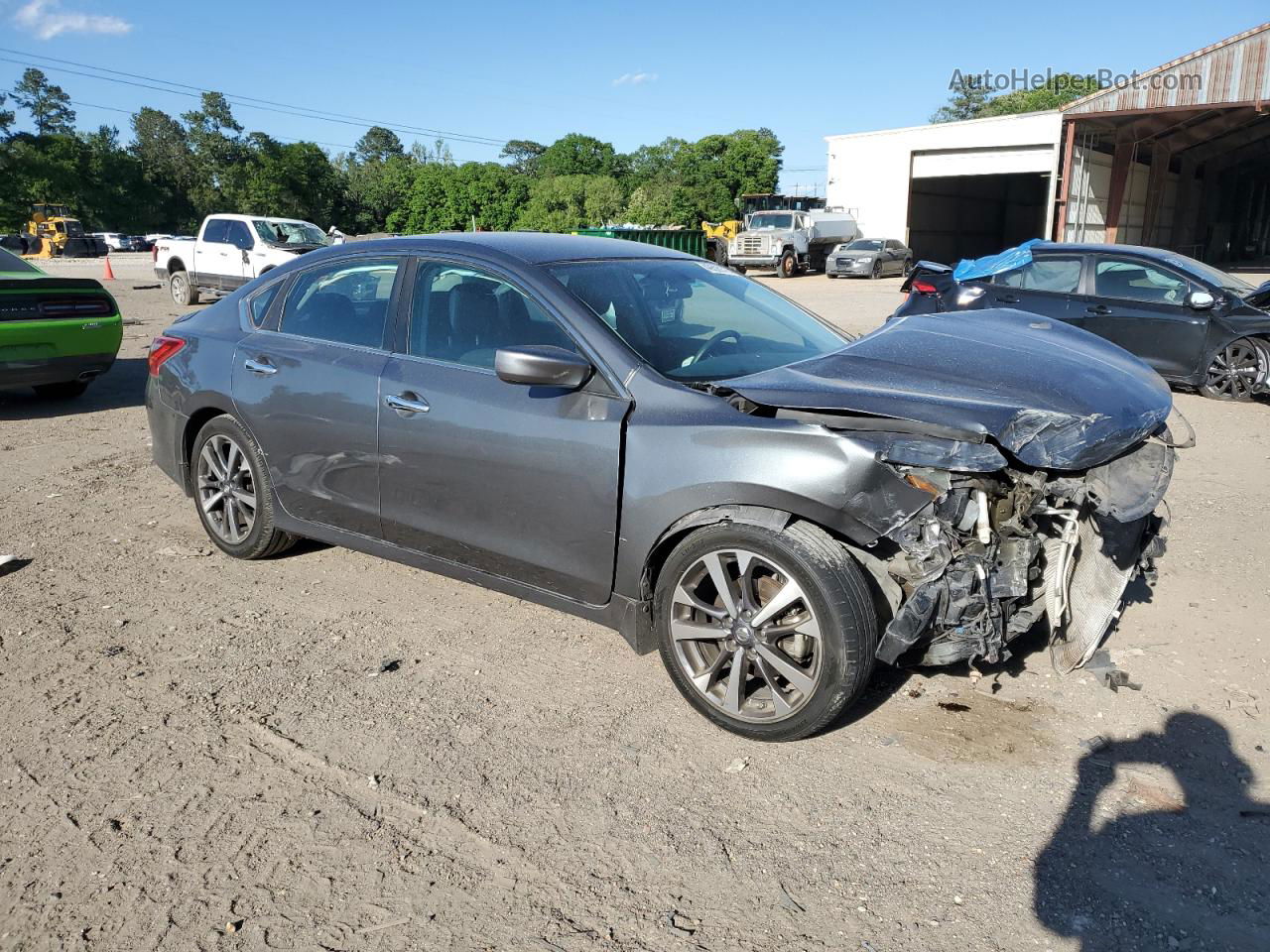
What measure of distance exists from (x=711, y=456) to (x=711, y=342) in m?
0.91

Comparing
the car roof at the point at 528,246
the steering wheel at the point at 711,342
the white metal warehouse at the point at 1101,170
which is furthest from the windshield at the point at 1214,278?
the white metal warehouse at the point at 1101,170

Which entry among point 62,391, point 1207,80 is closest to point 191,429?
point 62,391

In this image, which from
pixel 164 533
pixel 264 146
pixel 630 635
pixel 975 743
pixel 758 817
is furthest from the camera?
pixel 264 146

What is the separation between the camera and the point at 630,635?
3.67 meters

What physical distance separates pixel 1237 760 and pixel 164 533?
18.0ft

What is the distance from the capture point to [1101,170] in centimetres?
3344

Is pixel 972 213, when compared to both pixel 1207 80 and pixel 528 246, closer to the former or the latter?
pixel 1207 80

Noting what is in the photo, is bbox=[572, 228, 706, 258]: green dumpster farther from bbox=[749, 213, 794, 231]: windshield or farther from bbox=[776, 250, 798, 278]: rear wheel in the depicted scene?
bbox=[776, 250, 798, 278]: rear wheel

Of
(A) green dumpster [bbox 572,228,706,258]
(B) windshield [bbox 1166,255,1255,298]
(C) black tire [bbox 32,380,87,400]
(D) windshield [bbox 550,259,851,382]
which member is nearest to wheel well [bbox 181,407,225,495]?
(D) windshield [bbox 550,259,851,382]

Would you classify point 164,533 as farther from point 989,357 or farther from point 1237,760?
point 1237,760

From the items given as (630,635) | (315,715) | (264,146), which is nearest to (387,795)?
(315,715)

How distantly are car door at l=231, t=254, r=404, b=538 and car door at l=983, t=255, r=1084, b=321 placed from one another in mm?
7595

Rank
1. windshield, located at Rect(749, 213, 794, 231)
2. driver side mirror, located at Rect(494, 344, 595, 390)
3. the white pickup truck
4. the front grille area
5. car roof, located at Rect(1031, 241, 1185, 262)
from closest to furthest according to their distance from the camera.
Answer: driver side mirror, located at Rect(494, 344, 595, 390) < the front grille area < car roof, located at Rect(1031, 241, 1185, 262) < the white pickup truck < windshield, located at Rect(749, 213, 794, 231)

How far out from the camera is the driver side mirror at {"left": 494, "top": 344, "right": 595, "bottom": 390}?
137 inches
